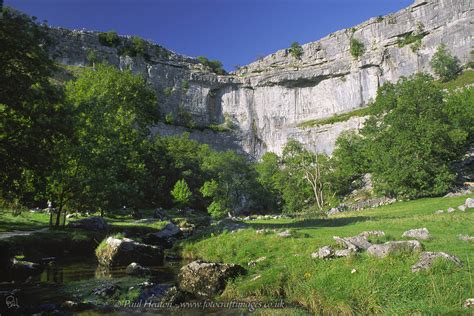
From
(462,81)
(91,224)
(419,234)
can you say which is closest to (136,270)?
(419,234)

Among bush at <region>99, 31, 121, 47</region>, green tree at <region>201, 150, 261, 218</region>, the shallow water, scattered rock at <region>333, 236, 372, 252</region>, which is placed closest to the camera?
the shallow water

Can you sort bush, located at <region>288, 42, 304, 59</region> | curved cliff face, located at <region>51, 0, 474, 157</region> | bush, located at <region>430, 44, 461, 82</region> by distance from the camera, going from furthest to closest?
bush, located at <region>288, 42, 304, 59</region> < curved cliff face, located at <region>51, 0, 474, 157</region> < bush, located at <region>430, 44, 461, 82</region>

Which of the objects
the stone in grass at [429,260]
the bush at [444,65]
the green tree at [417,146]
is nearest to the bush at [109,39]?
the green tree at [417,146]

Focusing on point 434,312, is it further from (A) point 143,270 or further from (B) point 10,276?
(B) point 10,276

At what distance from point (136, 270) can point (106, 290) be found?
389cm

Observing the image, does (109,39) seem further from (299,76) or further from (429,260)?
(429,260)

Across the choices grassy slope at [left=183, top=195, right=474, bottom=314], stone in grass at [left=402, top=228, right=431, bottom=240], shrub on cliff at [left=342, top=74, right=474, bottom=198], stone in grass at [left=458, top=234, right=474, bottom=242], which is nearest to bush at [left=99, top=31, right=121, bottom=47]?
shrub on cliff at [left=342, top=74, right=474, bottom=198]

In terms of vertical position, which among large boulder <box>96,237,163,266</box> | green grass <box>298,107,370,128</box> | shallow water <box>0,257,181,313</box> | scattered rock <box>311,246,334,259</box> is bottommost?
shallow water <box>0,257,181,313</box>

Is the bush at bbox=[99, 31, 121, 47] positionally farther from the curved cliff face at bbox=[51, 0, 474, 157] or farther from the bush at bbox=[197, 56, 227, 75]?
the bush at bbox=[197, 56, 227, 75]

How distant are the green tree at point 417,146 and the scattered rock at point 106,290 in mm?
38822

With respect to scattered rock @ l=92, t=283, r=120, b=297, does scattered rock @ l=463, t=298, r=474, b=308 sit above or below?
above

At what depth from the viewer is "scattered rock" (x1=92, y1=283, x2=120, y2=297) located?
514 inches

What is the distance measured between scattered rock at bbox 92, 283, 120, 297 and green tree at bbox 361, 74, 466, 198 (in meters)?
38.8

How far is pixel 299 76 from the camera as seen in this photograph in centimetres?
11962
